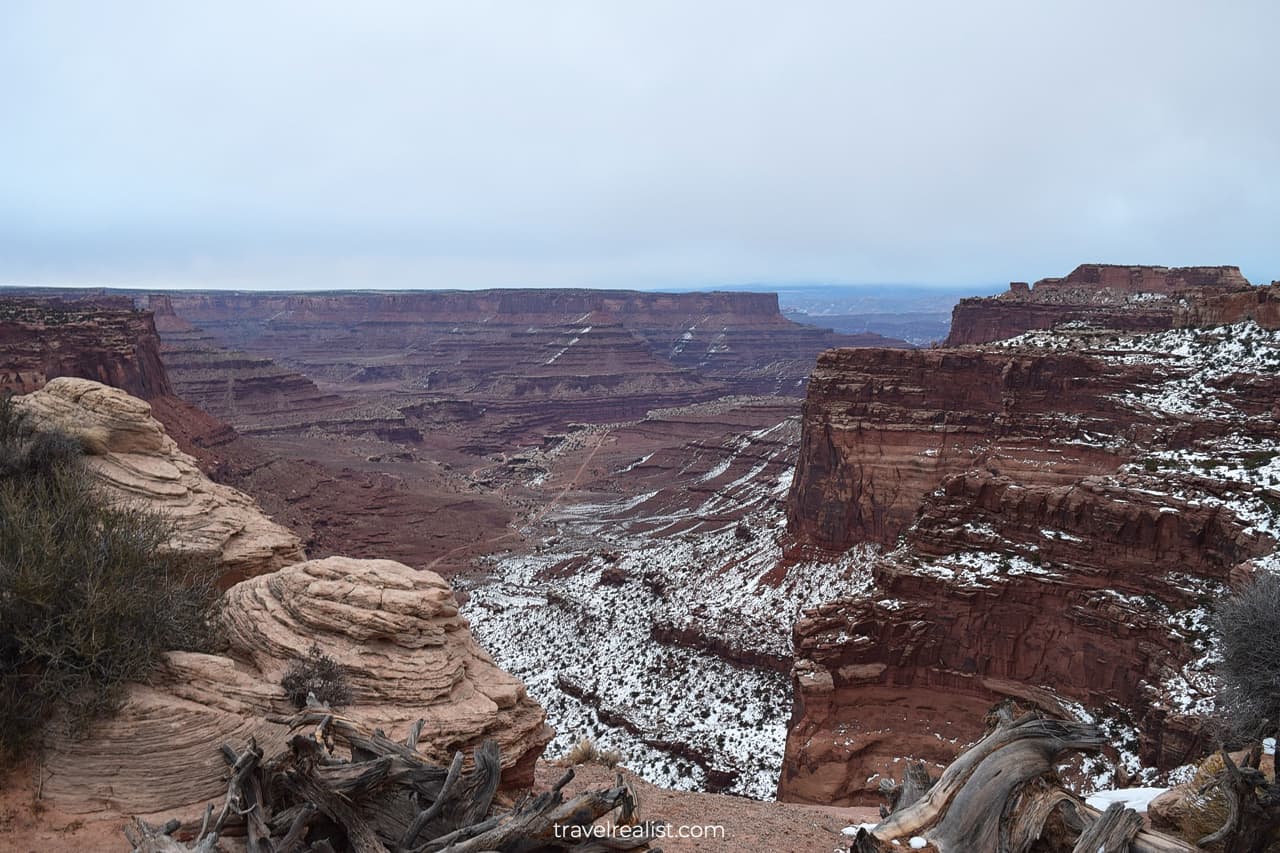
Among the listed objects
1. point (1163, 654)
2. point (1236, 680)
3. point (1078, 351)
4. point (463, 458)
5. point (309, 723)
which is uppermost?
point (1078, 351)

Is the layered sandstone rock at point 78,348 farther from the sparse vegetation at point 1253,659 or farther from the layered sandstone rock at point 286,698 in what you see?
the sparse vegetation at point 1253,659

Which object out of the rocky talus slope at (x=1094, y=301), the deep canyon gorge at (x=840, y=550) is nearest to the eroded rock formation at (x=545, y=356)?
the deep canyon gorge at (x=840, y=550)

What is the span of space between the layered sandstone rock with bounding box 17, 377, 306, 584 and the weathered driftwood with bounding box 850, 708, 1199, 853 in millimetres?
13372

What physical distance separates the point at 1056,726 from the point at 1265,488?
16.0 metres

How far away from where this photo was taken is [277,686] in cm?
1149

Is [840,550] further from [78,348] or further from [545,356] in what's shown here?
[545,356]

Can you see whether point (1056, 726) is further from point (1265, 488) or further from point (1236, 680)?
point (1265, 488)

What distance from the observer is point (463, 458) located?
101 metres

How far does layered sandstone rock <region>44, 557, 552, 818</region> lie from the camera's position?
1016cm

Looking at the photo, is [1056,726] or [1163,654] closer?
[1056,726]

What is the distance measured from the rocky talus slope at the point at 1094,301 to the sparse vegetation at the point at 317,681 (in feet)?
157

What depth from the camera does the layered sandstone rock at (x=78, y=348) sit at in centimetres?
4897

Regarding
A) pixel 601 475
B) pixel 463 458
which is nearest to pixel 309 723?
pixel 601 475

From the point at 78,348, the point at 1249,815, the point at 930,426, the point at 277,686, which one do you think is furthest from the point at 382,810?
the point at 78,348
